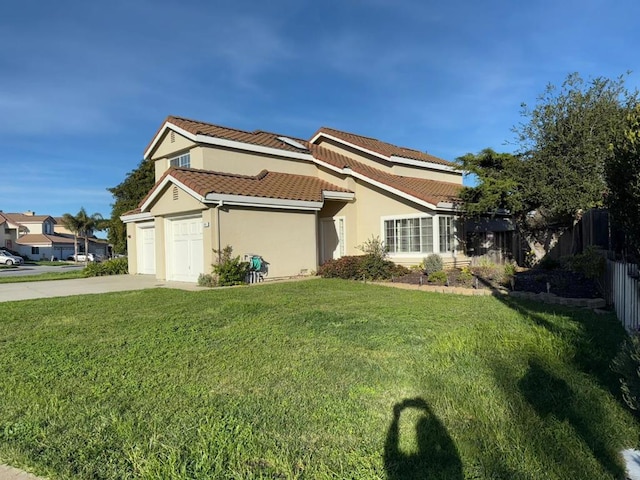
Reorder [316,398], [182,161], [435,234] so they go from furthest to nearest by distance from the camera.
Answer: [182,161], [435,234], [316,398]

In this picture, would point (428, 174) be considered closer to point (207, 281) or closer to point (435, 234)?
point (435, 234)

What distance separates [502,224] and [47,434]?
19.1 metres

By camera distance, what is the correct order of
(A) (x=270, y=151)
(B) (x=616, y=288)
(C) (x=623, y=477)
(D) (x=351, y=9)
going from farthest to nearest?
(A) (x=270, y=151) < (D) (x=351, y=9) < (B) (x=616, y=288) < (C) (x=623, y=477)

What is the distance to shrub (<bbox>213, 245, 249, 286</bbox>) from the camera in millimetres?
14470

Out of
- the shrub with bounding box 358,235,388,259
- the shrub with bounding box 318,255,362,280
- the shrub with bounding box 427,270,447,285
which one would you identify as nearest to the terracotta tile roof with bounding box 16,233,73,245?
the shrub with bounding box 358,235,388,259

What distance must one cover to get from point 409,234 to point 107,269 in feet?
49.2

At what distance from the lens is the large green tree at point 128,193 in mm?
34406

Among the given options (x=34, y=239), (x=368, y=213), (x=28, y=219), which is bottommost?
(x=368, y=213)

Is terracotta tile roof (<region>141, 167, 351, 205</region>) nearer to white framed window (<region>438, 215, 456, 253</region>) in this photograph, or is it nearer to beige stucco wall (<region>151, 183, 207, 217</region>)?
beige stucco wall (<region>151, 183, 207, 217</region>)

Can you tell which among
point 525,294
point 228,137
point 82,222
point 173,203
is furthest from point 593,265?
point 82,222

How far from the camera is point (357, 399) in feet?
13.7

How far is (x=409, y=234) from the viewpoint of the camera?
17.6m

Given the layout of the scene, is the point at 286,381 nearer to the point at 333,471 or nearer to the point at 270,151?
the point at 333,471

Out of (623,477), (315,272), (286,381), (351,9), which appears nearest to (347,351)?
(286,381)
